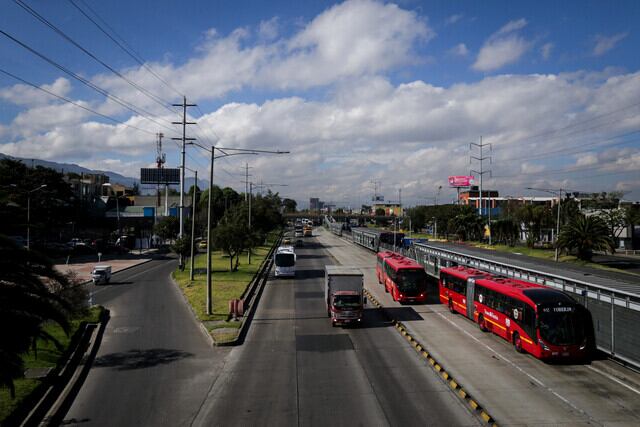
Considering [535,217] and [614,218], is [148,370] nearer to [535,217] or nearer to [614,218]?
[614,218]

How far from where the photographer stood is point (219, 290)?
3741cm

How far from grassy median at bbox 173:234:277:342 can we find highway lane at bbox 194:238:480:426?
5.34 ft

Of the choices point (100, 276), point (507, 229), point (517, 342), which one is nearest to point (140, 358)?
point (517, 342)

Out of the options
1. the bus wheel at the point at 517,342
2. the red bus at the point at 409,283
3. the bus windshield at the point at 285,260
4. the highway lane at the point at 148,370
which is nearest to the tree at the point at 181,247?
the bus windshield at the point at 285,260

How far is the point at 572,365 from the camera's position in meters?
19.6

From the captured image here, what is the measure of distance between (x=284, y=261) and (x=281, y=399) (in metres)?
31.4

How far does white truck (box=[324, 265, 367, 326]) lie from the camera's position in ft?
A: 86.0

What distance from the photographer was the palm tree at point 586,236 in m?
55.0

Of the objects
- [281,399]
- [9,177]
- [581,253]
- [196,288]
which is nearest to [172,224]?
[9,177]

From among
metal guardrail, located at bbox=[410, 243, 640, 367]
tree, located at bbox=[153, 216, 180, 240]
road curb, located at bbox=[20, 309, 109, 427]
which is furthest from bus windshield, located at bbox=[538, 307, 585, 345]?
tree, located at bbox=[153, 216, 180, 240]

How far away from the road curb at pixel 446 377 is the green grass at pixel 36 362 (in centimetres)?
1136

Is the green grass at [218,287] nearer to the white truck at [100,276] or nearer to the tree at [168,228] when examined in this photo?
the white truck at [100,276]

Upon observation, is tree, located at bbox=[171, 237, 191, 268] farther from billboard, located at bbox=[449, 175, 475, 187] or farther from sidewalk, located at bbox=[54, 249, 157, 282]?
billboard, located at bbox=[449, 175, 475, 187]

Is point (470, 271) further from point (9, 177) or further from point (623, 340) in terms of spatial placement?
point (9, 177)
